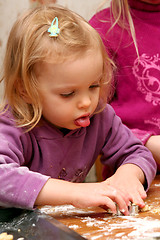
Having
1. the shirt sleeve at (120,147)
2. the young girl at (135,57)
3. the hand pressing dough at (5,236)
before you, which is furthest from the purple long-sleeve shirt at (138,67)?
the hand pressing dough at (5,236)

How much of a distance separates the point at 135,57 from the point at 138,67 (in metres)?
0.04

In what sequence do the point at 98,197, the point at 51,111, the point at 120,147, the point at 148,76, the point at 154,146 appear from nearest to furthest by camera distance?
the point at 98,197, the point at 51,111, the point at 120,147, the point at 154,146, the point at 148,76

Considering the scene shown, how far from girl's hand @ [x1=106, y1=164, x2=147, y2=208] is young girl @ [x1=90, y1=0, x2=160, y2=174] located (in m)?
0.35

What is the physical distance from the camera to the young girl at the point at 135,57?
1.38 metres

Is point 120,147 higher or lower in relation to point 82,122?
lower

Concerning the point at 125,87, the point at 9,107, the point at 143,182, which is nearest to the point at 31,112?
the point at 9,107

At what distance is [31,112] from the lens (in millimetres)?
973

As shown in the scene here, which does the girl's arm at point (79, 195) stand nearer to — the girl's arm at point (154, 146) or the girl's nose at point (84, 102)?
the girl's nose at point (84, 102)

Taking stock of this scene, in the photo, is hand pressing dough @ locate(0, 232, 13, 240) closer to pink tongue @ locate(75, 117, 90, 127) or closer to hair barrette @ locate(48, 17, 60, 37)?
pink tongue @ locate(75, 117, 90, 127)

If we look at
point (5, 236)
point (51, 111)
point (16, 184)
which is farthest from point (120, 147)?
point (5, 236)

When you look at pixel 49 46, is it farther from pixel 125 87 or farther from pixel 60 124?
pixel 125 87

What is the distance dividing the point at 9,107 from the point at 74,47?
228mm

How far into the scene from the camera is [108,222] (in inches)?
31.4

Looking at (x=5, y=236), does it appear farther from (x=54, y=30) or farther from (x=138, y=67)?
(x=138, y=67)
